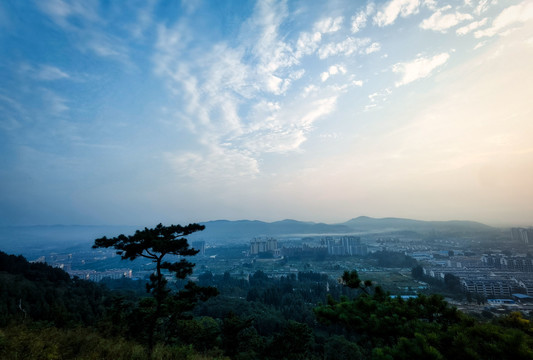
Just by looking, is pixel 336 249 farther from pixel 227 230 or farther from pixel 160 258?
pixel 227 230

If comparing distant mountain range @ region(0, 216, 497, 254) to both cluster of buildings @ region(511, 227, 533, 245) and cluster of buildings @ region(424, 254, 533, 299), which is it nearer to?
cluster of buildings @ region(511, 227, 533, 245)

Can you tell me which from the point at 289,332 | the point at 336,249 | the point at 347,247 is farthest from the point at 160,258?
the point at 336,249

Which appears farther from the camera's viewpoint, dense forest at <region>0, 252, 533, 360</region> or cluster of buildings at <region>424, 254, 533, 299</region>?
cluster of buildings at <region>424, 254, 533, 299</region>

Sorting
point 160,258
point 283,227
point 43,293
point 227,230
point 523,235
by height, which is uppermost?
point 160,258

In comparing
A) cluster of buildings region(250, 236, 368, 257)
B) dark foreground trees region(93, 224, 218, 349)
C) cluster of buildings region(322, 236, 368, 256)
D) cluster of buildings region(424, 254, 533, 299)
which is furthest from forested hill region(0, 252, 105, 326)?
cluster of buildings region(322, 236, 368, 256)

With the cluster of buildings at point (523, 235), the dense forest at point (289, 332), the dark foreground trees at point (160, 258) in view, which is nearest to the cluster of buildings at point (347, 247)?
the cluster of buildings at point (523, 235)

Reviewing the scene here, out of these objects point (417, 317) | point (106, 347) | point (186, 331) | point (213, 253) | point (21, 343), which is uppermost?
point (417, 317)

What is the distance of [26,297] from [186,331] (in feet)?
57.4

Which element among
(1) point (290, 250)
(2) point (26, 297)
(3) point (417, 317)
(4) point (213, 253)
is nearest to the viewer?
(3) point (417, 317)

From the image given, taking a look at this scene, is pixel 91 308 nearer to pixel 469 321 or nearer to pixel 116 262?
pixel 469 321

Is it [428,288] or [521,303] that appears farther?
[428,288]

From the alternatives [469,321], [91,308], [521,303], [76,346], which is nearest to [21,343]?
[76,346]

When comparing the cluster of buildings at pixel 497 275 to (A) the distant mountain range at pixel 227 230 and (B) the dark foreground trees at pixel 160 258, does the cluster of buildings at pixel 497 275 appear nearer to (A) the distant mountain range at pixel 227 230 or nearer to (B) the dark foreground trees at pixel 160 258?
(B) the dark foreground trees at pixel 160 258

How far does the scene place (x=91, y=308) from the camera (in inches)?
820
